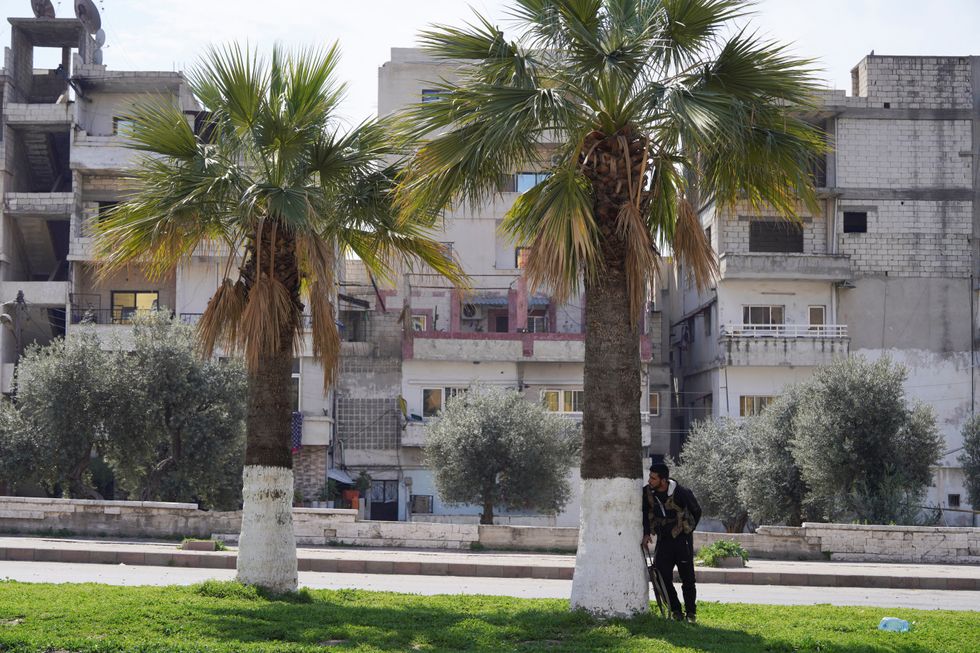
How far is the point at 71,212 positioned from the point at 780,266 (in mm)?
27669

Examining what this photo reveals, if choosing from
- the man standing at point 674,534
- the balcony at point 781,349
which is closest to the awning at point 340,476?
the balcony at point 781,349

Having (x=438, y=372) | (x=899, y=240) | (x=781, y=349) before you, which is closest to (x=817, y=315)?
(x=781, y=349)

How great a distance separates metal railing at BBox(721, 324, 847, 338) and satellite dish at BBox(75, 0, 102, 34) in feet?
94.0

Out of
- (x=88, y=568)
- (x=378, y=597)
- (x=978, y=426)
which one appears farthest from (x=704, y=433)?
(x=378, y=597)

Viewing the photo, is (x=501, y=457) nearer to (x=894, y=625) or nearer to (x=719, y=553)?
(x=719, y=553)

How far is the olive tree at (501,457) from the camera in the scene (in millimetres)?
34094

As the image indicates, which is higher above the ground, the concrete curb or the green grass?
the green grass

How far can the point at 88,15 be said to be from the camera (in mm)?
47000

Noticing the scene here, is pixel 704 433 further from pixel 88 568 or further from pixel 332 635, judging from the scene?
pixel 332 635

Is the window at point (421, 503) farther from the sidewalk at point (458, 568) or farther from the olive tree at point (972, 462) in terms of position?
the sidewalk at point (458, 568)

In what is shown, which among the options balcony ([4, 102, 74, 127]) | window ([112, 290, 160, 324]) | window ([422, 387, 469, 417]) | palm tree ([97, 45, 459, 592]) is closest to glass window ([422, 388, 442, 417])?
window ([422, 387, 469, 417])

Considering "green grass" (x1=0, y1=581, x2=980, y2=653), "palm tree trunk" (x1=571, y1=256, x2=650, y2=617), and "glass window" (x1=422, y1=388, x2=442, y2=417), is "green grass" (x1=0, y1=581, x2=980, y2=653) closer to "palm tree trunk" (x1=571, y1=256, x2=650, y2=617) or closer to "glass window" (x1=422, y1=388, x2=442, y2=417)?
"palm tree trunk" (x1=571, y1=256, x2=650, y2=617)

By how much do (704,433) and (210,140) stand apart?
2677 centimetres

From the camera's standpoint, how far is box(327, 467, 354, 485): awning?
42.9 m
